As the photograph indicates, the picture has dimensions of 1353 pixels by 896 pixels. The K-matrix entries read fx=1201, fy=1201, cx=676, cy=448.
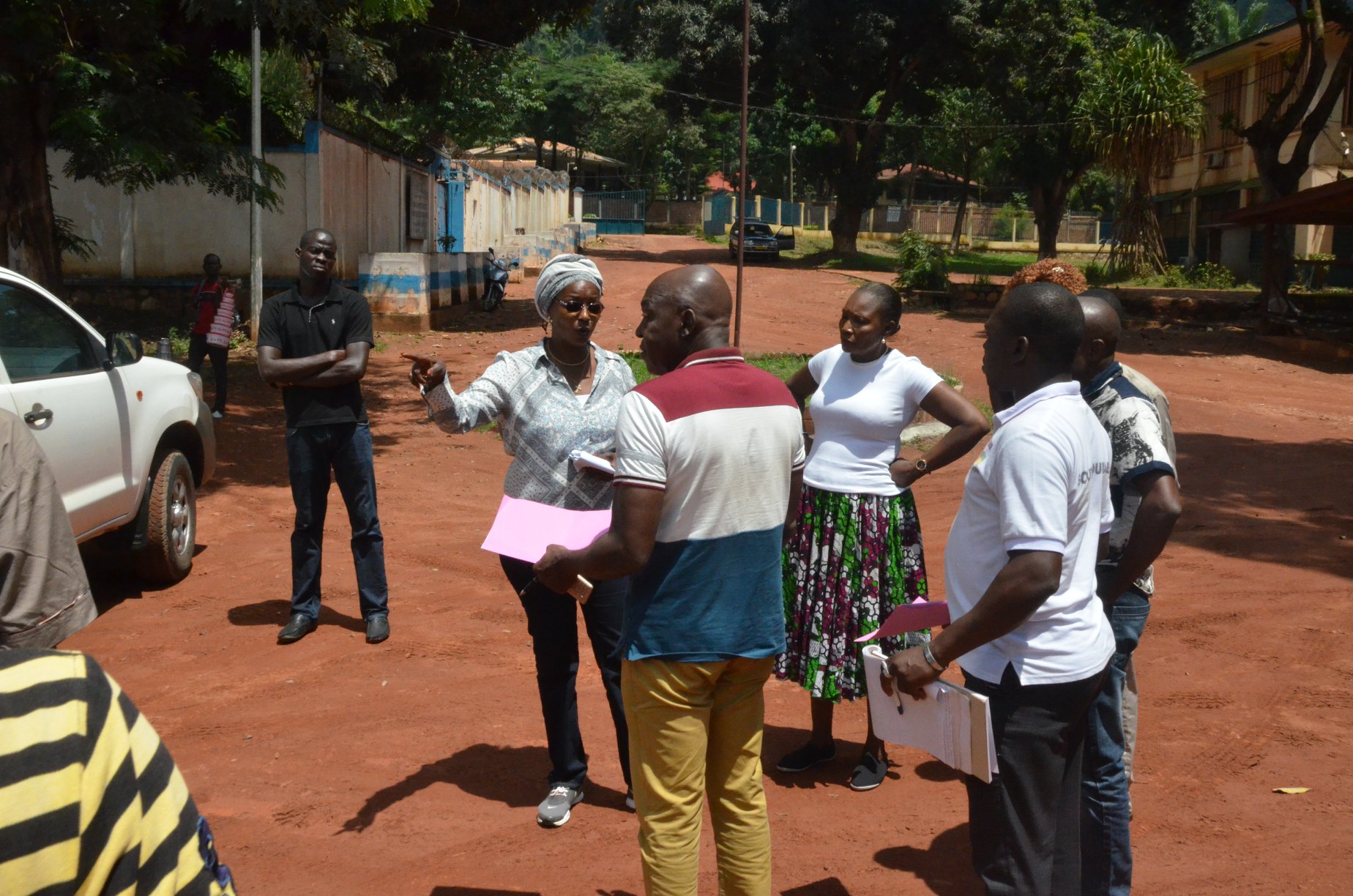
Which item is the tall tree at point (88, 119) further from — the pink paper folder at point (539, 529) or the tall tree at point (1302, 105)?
the tall tree at point (1302, 105)

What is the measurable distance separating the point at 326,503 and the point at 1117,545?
13.1 ft

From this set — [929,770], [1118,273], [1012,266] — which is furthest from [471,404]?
[1012,266]

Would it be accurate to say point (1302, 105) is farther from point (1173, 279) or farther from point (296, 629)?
point (296, 629)

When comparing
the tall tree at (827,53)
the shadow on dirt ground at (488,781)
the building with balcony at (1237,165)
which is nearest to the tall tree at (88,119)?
the shadow on dirt ground at (488,781)

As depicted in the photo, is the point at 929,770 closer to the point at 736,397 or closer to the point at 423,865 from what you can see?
the point at 423,865

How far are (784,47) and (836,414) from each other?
101 feet

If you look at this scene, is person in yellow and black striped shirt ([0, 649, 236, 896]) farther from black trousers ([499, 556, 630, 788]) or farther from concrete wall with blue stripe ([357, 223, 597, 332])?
concrete wall with blue stripe ([357, 223, 597, 332])

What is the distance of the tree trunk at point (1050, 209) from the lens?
113ft

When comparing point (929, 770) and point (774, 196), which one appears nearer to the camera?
point (929, 770)

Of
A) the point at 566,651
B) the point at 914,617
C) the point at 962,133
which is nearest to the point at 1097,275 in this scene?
the point at 962,133

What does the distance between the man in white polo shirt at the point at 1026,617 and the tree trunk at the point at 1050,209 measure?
3327 cm

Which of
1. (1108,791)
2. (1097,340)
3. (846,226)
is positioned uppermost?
(846,226)

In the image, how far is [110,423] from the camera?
616 cm

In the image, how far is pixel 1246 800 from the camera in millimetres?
4293
